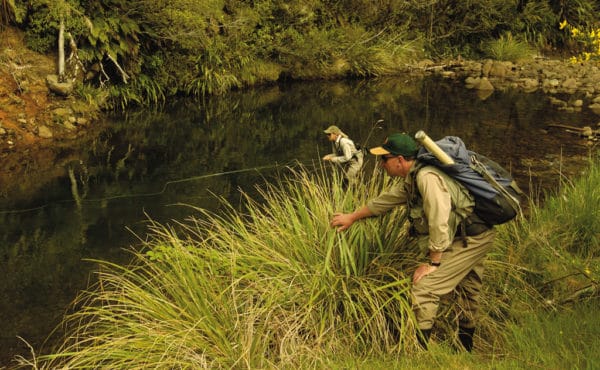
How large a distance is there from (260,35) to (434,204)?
17124 millimetres

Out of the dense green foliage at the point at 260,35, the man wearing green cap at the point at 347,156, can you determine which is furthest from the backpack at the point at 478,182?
the dense green foliage at the point at 260,35

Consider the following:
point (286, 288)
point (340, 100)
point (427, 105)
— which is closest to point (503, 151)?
point (427, 105)

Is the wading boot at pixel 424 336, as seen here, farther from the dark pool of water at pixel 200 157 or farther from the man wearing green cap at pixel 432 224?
the dark pool of water at pixel 200 157

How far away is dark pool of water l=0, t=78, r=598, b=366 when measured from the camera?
7.03m

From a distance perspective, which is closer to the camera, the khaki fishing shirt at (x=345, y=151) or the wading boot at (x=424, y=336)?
the wading boot at (x=424, y=336)

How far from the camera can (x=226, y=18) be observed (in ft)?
61.9

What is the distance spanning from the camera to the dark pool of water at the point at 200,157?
7031 mm

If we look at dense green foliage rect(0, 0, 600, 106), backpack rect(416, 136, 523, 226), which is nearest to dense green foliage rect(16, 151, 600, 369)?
backpack rect(416, 136, 523, 226)

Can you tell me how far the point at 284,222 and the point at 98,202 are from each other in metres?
4.99

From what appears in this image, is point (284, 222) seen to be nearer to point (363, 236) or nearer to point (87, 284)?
point (363, 236)

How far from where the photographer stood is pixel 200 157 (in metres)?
12.3

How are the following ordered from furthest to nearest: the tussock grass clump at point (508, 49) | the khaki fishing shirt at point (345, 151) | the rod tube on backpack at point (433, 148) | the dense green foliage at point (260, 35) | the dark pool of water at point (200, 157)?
the tussock grass clump at point (508, 49), the dense green foliage at point (260, 35), the khaki fishing shirt at point (345, 151), the dark pool of water at point (200, 157), the rod tube on backpack at point (433, 148)

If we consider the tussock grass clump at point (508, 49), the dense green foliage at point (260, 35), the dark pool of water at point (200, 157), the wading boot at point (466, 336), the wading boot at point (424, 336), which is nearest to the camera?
the wading boot at point (424, 336)

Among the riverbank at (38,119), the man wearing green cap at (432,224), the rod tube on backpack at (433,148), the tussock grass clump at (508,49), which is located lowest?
the tussock grass clump at (508,49)
